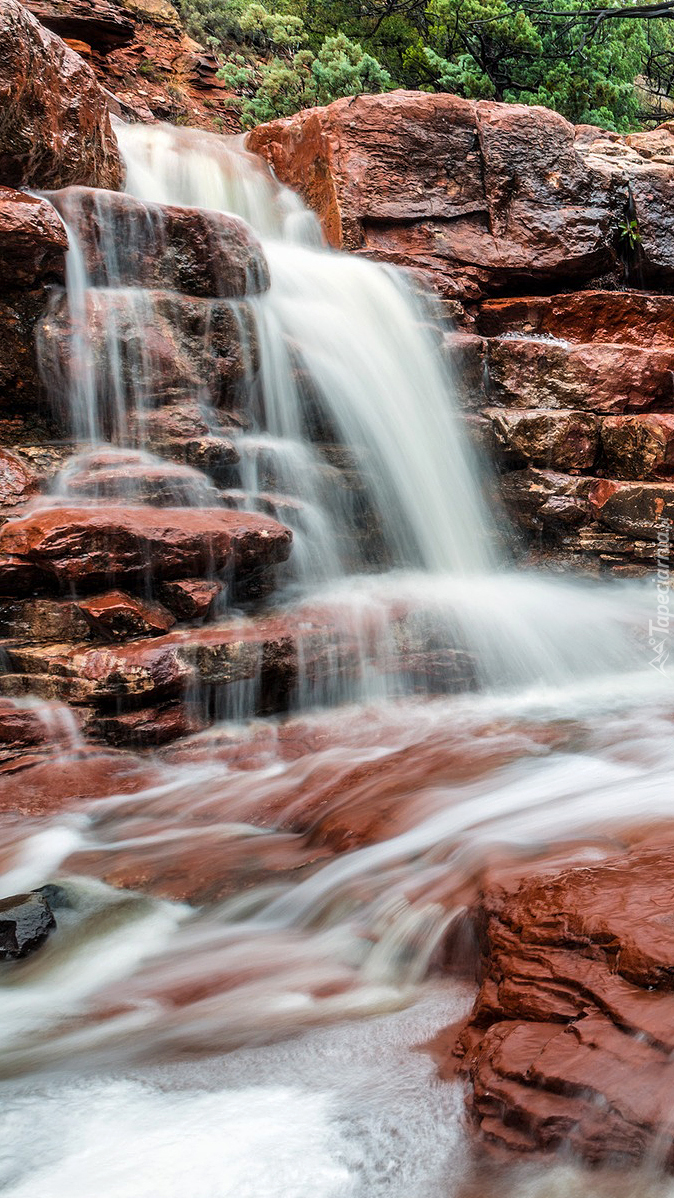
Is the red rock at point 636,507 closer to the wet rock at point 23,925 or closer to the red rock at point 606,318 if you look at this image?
the red rock at point 606,318

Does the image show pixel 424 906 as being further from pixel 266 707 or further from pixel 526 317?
pixel 526 317

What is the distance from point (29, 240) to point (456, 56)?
10.2 meters

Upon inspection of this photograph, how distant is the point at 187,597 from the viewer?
5.08 m

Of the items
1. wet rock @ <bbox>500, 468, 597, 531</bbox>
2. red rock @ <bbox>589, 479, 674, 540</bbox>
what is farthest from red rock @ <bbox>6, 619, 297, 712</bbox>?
red rock @ <bbox>589, 479, 674, 540</bbox>

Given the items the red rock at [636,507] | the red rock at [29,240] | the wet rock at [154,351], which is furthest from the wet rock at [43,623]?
the red rock at [636,507]

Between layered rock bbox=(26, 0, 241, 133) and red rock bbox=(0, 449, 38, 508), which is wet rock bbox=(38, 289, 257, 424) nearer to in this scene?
red rock bbox=(0, 449, 38, 508)

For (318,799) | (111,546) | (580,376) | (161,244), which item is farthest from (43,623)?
(580,376)

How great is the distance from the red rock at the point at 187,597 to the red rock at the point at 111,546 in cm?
8

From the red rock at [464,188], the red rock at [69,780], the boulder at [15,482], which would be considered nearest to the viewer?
the red rock at [69,780]

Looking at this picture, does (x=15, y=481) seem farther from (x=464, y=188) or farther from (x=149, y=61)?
(x=149, y=61)

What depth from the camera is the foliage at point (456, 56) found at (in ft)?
39.2

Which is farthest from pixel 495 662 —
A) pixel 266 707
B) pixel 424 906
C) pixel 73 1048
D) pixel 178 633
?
pixel 73 1048

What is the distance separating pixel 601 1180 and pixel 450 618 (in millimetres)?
4503

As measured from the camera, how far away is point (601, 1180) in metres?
1.54
